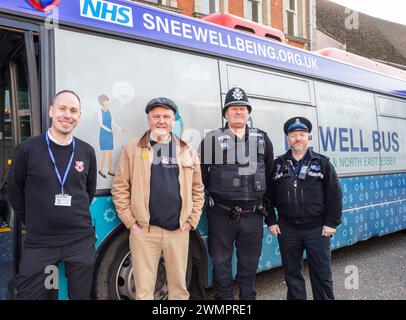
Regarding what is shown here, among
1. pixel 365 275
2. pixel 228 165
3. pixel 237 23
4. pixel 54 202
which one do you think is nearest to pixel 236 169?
pixel 228 165

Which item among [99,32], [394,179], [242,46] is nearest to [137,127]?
[99,32]

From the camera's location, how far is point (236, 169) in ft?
10.6

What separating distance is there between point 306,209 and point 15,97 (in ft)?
9.09

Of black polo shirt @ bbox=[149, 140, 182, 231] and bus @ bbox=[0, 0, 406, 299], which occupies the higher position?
bus @ bbox=[0, 0, 406, 299]

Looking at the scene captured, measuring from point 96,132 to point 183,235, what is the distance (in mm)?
1052

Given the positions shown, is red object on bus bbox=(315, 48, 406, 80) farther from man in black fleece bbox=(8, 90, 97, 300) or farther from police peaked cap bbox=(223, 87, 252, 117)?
man in black fleece bbox=(8, 90, 97, 300)

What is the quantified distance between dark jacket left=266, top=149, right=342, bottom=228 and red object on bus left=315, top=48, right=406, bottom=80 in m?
2.72

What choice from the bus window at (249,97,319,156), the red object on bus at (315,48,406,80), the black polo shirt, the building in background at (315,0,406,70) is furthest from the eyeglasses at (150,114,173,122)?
the building in background at (315,0,406,70)

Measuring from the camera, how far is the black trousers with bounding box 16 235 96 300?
2361mm

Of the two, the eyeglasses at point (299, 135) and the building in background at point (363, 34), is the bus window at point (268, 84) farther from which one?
the building in background at point (363, 34)

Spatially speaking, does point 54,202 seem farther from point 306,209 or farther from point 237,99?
point 306,209

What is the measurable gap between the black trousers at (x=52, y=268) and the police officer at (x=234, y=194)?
113 centimetres

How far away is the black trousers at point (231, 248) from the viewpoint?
3.26 metres

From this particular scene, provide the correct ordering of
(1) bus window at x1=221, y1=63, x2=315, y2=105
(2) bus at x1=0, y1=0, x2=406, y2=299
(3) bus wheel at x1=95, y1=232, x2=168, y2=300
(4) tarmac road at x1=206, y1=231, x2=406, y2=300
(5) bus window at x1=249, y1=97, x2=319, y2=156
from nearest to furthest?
(2) bus at x1=0, y1=0, x2=406, y2=299 < (3) bus wheel at x1=95, y1=232, x2=168, y2=300 < (1) bus window at x1=221, y1=63, x2=315, y2=105 < (5) bus window at x1=249, y1=97, x2=319, y2=156 < (4) tarmac road at x1=206, y1=231, x2=406, y2=300
